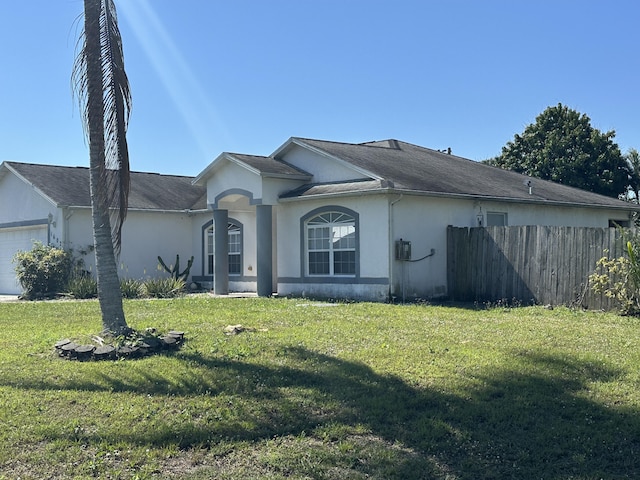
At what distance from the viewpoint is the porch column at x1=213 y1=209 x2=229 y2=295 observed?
69.3ft

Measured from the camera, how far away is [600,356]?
9.50 metres

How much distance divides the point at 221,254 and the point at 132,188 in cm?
573

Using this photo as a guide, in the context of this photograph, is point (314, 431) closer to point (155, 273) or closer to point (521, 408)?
point (521, 408)

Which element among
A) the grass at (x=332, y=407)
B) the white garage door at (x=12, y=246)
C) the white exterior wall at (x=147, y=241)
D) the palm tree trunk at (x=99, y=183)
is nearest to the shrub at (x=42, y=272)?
the white exterior wall at (x=147, y=241)

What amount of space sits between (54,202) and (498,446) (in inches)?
712

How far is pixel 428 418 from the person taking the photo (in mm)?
6883

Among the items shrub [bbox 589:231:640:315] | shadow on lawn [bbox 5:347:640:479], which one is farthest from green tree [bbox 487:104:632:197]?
shadow on lawn [bbox 5:347:640:479]

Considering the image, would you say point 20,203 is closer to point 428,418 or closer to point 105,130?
point 105,130

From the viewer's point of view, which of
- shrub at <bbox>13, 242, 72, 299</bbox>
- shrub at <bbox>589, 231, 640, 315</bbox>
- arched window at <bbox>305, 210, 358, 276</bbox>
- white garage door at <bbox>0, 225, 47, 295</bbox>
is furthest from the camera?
white garage door at <bbox>0, 225, 47, 295</bbox>

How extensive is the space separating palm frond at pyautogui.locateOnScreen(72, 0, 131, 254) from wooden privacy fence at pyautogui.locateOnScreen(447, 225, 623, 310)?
994 centimetres

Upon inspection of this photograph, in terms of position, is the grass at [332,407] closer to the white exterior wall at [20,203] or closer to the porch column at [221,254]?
the porch column at [221,254]

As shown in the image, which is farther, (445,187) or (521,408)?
(445,187)

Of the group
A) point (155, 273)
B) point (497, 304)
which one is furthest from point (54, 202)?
point (497, 304)

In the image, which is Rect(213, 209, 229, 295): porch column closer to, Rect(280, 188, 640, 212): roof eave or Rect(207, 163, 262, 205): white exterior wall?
Rect(207, 163, 262, 205): white exterior wall
